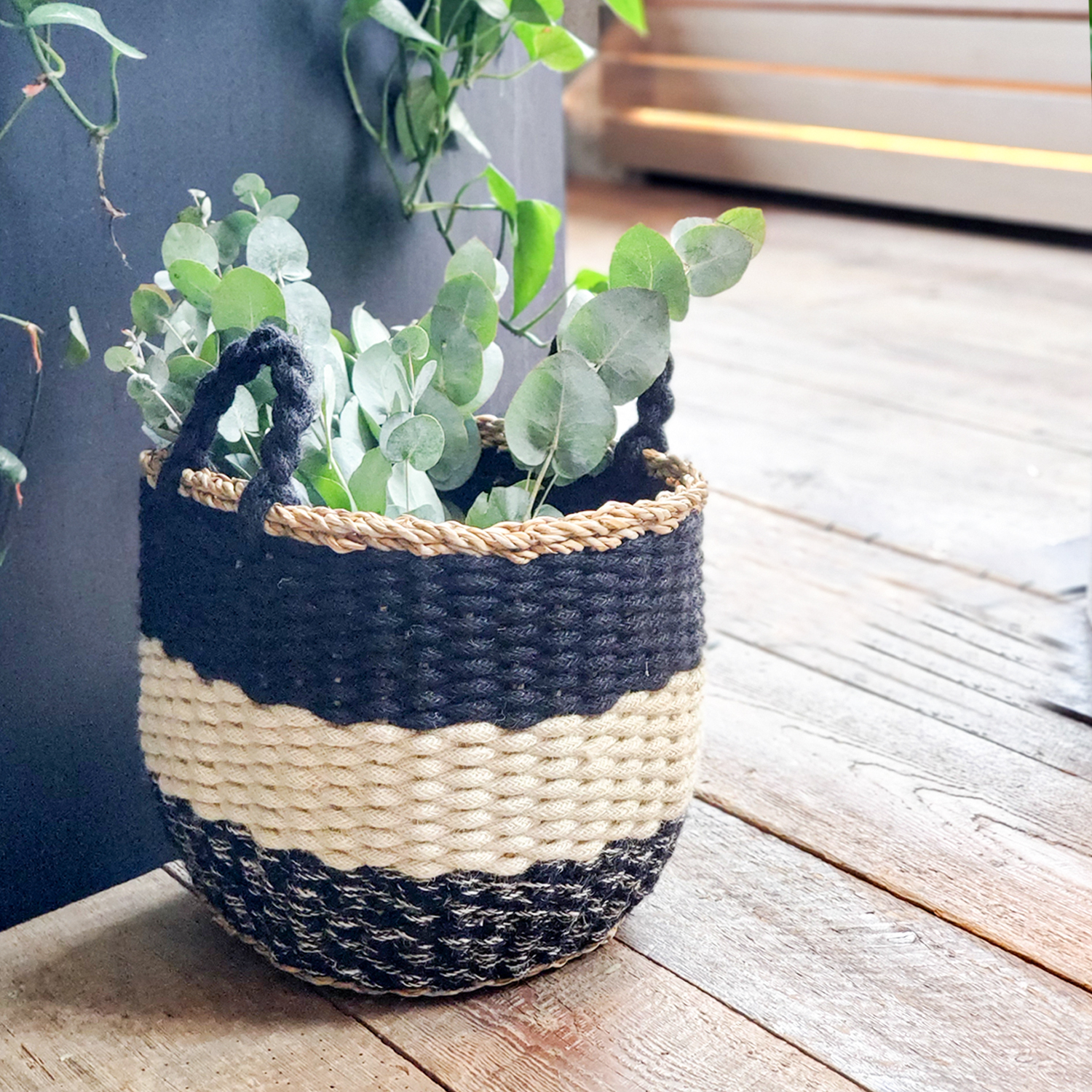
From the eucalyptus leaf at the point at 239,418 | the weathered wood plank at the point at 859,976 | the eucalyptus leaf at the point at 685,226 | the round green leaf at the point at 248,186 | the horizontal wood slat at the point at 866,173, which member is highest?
the round green leaf at the point at 248,186

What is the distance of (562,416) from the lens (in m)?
0.76

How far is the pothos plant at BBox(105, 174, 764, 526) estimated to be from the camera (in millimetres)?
749

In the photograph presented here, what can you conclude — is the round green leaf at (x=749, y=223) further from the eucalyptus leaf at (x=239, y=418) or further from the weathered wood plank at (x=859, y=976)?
the weathered wood plank at (x=859, y=976)

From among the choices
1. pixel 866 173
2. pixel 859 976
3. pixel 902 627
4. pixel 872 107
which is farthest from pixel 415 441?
pixel 872 107

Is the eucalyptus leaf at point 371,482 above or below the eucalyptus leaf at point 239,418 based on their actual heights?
below

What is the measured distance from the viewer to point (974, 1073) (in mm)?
741

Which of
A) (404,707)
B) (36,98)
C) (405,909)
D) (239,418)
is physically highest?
(36,98)

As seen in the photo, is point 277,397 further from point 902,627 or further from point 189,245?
point 902,627

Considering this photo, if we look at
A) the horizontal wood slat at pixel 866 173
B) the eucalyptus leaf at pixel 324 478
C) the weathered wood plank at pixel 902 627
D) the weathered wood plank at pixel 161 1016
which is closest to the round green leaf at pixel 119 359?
the eucalyptus leaf at pixel 324 478

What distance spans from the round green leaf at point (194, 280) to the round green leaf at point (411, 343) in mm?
96

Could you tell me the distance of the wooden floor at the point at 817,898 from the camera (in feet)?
2.46

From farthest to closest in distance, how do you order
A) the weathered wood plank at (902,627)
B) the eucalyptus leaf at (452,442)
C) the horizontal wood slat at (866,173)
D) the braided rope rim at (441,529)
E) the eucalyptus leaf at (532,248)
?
the horizontal wood slat at (866,173), the weathered wood plank at (902,627), the eucalyptus leaf at (532,248), the eucalyptus leaf at (452,442), the braided rope rim at (441,529)

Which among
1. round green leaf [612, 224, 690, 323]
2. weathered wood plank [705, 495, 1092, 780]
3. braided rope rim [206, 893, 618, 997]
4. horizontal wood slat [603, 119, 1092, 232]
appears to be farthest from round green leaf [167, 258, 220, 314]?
horizontal wood slat [603, 119, 1092, 232]

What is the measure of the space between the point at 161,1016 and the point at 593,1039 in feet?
0.76
